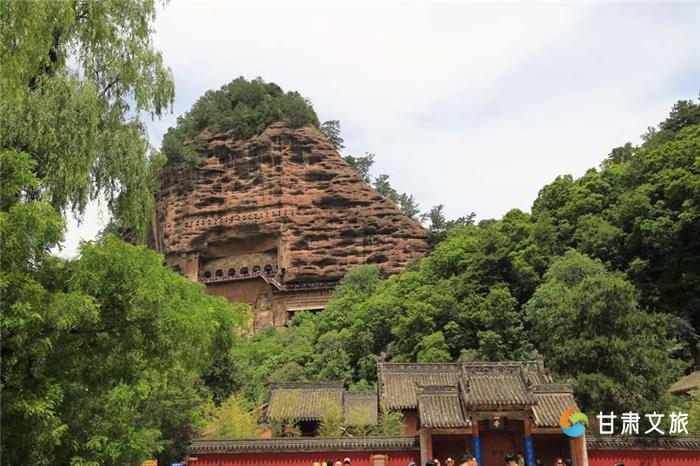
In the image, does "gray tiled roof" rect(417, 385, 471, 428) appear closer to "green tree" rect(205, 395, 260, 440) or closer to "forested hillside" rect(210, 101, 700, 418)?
"forested hillside" rect(210, 101, 700, 418)

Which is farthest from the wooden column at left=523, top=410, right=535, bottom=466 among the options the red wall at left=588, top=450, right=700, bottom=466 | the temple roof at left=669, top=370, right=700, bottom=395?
the temple roof at left=669, top=370, right=700, bottom=395

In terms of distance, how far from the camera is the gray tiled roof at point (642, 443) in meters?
17.2

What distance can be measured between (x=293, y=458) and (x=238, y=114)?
4303cm

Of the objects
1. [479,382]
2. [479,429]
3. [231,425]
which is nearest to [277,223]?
[231,425]

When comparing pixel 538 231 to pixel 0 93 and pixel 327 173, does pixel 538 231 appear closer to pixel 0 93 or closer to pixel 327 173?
pixel 327 173

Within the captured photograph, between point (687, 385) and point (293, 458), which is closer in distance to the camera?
point (293, 458)

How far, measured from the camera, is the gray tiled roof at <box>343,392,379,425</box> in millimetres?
24008

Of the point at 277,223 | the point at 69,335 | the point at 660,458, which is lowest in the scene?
the point at 660,458

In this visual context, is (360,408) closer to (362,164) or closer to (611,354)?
(611,354)

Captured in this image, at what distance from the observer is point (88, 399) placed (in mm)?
9070

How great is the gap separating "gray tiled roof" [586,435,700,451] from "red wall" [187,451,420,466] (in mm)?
4575

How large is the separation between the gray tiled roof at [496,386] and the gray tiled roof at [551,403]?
0.54 m

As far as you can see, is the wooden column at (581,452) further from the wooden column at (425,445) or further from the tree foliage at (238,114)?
the tree foliage at (238,114)

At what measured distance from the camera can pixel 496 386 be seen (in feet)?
60.6
